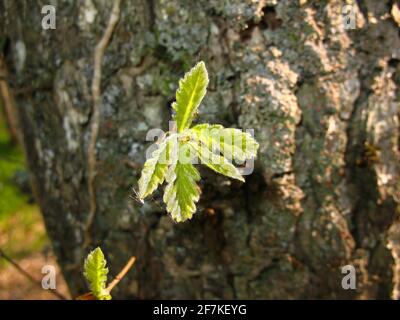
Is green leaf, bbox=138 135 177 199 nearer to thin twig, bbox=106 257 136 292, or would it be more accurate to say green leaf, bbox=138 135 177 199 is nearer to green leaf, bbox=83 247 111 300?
green leaf, bbox=83 247 111 300

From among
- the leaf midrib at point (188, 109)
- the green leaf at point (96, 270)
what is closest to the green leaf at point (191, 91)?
the leaf midrib at point (188, 109)

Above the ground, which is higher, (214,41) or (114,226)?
(214,41)

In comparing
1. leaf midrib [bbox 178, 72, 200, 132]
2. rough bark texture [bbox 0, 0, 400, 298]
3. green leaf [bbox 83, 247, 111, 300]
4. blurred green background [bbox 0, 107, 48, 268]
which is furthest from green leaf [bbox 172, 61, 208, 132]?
blurred green background [bbox 0, 107, 48, 268]

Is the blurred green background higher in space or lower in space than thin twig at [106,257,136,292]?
lower

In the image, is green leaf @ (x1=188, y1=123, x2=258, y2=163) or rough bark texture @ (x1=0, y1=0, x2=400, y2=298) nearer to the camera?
green leaf @ (x1=188, y1=123, x2=258, y2=163)

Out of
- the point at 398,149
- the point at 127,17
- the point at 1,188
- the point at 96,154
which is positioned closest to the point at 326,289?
the point at 398,149

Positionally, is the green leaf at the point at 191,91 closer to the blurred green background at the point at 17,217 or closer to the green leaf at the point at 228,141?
the green leaf at the point at 228,141

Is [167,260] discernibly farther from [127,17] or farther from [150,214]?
[127,17]
